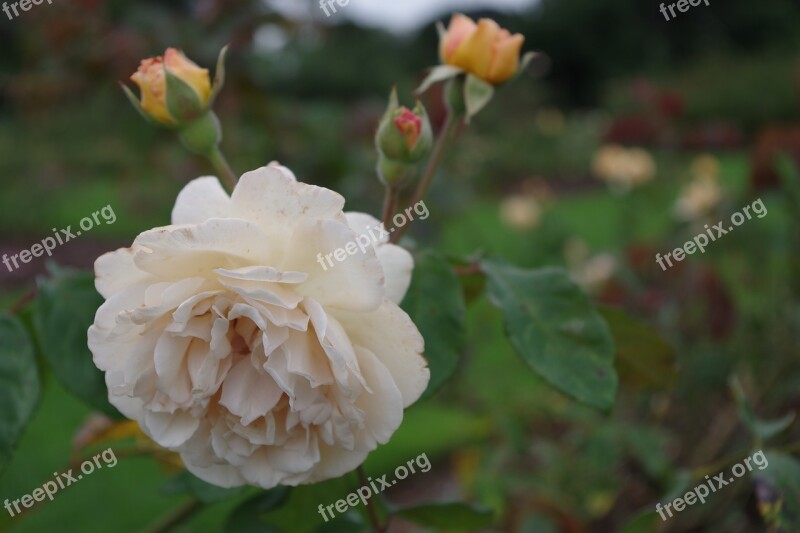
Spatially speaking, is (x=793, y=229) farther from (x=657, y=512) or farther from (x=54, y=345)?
(x=54, y=345)

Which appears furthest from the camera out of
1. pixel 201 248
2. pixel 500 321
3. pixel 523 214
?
pixel 523 214

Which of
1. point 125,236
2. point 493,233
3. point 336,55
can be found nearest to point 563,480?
point 493,233

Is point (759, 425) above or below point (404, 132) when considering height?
below

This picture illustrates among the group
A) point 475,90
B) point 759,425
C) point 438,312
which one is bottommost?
point 759,425

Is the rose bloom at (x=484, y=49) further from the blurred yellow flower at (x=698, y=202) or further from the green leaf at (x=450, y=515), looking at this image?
the blurred yellow flower at (x=698, y=202)

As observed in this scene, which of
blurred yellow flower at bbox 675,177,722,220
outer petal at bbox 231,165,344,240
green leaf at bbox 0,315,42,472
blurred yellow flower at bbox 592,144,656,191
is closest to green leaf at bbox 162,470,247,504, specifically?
green leaf at bbox 0,315,42,472

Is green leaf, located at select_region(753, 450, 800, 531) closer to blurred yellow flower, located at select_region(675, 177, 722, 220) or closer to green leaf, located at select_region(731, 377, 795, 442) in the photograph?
green leaf, located at select_region(731, 377, 795, 442)

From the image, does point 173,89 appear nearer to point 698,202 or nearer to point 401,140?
point 401,140

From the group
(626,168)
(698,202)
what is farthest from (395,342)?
(626,168)
